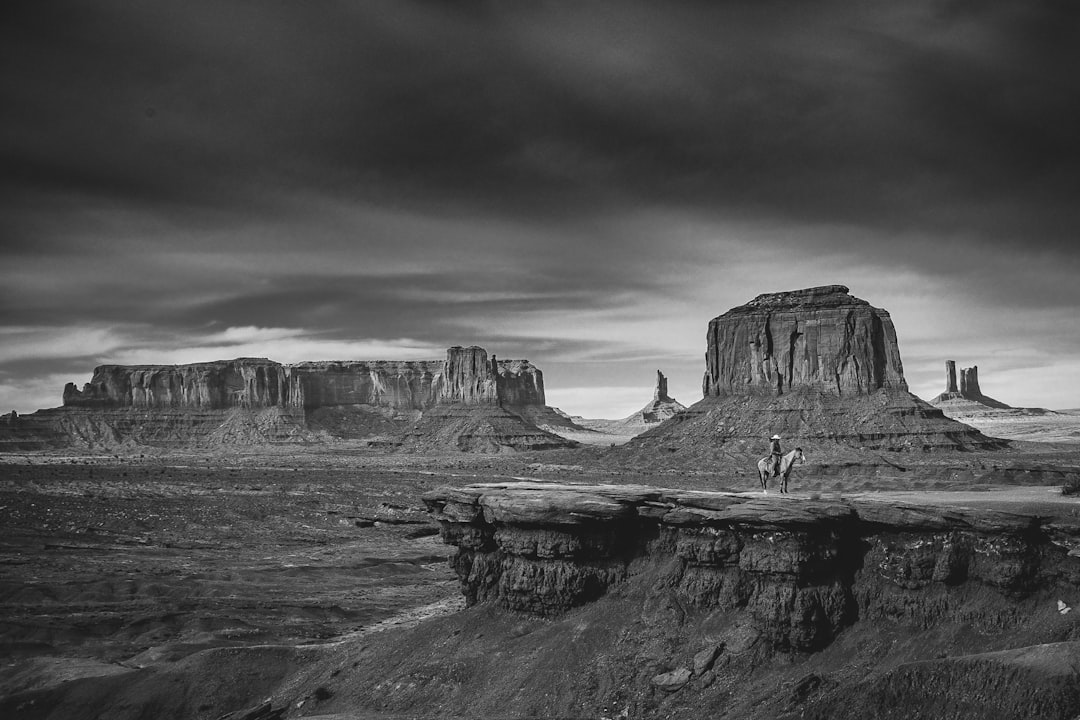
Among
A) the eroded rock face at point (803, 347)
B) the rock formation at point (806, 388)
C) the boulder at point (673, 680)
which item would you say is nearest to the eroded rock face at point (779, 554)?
the boulder at point (673, 680)

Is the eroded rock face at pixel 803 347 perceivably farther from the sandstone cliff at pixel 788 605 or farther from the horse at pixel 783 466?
the sandstone cliff at pixel 788 605

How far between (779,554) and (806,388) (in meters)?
96.3

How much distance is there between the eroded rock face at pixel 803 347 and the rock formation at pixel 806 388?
0.13 metres

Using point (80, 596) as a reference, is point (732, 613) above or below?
above

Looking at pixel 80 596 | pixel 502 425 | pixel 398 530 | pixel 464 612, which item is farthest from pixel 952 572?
pixel 502 425

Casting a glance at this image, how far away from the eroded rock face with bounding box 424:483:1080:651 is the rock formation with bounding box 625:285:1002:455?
76904mm

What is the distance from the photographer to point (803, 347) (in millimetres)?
109812

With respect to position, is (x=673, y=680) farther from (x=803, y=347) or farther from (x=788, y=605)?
(x=803, y=347)

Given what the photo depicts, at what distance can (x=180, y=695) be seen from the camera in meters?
21.8

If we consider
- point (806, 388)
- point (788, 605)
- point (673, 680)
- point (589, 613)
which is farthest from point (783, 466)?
point (806, 388)

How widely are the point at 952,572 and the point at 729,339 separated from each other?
10554cm

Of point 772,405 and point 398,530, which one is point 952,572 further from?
point 772,405

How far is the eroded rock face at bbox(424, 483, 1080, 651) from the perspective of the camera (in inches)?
567

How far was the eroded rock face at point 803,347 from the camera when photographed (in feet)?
346
